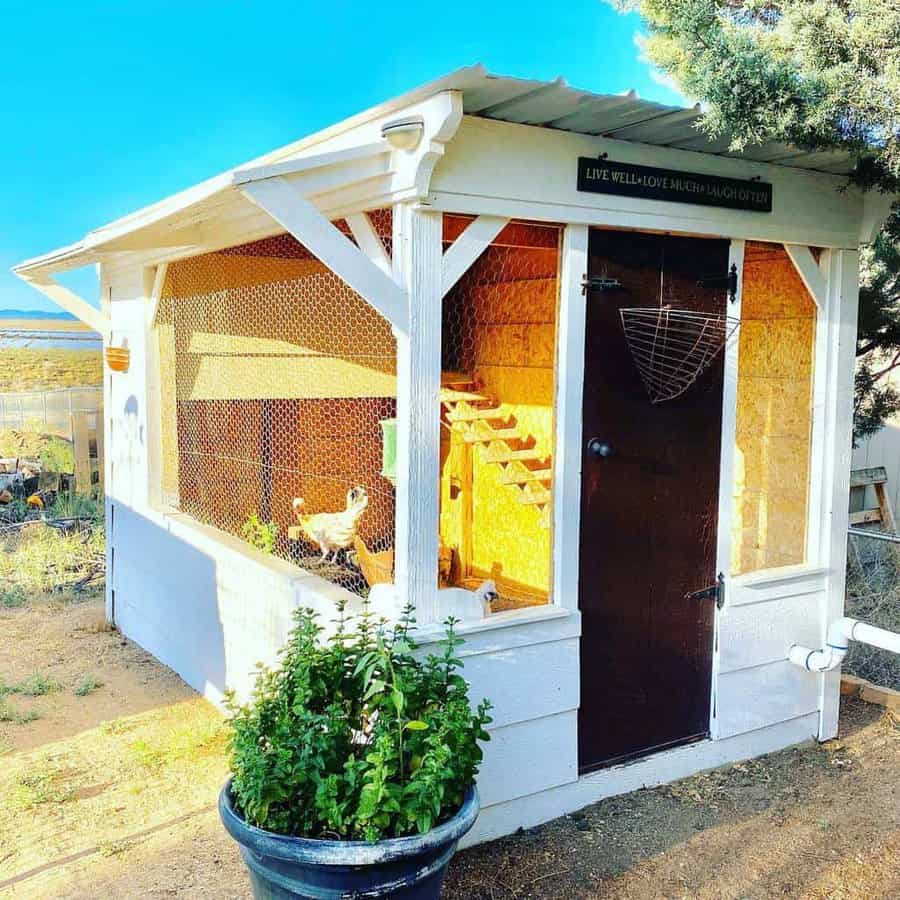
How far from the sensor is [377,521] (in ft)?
15.9

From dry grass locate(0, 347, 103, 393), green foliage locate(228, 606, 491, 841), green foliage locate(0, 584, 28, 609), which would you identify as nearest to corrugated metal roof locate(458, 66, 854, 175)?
green foliage locate(228, 606, 491, 841)

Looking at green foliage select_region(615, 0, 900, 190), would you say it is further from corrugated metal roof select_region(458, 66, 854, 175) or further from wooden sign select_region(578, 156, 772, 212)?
wooden sign select_region(578, 156, 772, 212)

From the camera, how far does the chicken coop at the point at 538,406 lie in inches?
113

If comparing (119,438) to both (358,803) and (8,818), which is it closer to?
(8,818)

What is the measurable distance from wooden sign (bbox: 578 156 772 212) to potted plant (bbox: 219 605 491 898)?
1761mm

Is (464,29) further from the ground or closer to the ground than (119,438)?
further from the ground

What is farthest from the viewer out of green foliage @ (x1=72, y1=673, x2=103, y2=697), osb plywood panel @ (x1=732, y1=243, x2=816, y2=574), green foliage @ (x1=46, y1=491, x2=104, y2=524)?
green foliage @ (x1=46, y1=491, x2=104, y2=524)

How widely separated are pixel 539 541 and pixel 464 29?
788 inches

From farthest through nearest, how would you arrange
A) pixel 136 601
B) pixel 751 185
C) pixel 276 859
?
1. pixel 136 601
2. pixel 751 185
3. pixel 276 859

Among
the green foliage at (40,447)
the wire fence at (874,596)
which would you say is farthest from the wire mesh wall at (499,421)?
the green foliage at (40,447)

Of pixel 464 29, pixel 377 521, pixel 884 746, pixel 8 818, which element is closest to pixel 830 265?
pixel 884 746

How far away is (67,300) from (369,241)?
3.07 metres

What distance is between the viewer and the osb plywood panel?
393 centimetres

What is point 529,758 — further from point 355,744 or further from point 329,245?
point 329,245
